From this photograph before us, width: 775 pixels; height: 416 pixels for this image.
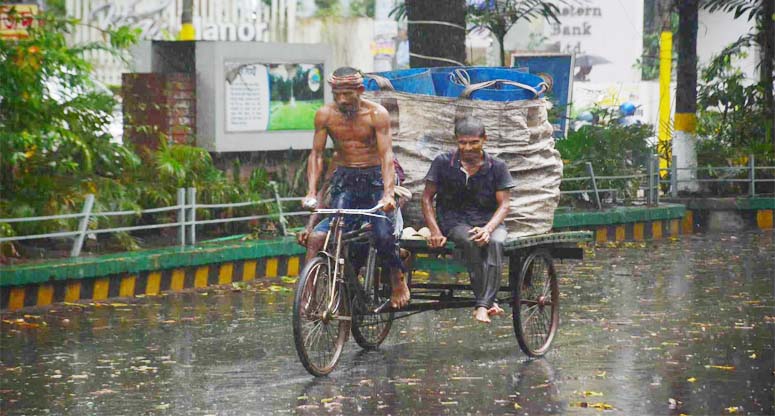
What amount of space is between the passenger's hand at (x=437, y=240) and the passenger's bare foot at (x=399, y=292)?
0.94 ft

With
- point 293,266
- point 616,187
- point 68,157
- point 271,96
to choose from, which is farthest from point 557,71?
point 68,157

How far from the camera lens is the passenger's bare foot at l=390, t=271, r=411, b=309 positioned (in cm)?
959

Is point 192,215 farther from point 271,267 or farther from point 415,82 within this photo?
point 415,82

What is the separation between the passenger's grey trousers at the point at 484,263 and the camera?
30.9 feet

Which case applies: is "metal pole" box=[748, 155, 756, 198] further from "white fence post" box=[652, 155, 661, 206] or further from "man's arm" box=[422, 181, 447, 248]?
"man's arm" box=[422, 181, 447, 248]

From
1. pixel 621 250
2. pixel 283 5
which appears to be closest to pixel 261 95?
pixel 621 250

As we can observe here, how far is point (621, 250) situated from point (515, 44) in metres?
21.9

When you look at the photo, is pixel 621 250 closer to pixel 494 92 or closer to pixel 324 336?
pixel 494 92

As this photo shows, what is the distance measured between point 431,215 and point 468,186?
0.31 meters

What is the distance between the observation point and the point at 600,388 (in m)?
8.52

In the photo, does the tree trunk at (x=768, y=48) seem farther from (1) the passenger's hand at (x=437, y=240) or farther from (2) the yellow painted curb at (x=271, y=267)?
(1) the passenger's hand at (x=437, y=240)

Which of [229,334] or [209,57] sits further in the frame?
[209,57]

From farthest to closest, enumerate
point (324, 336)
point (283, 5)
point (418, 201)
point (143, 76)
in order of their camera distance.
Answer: point (283, 5) → point (143, 76) → point (418, 201) → point (324, 336)

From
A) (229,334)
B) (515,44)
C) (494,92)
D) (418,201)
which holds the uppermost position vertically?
(515,44)
